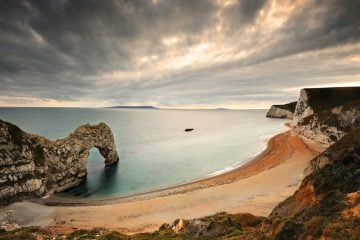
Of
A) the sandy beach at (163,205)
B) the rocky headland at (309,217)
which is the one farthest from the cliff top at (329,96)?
the rocky headland at (309,217)

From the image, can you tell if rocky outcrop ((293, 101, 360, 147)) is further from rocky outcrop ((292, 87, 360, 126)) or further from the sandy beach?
the sandy beach

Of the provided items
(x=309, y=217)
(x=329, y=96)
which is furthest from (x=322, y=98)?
(x=309, y=217)

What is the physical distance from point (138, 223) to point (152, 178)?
20.2 metres

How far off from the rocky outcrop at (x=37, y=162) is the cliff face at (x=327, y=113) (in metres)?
56.4

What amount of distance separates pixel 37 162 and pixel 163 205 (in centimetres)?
2105

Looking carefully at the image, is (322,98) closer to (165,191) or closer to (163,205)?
(165,191)

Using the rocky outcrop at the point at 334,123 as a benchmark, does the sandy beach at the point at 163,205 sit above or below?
below

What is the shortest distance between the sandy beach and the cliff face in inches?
1001

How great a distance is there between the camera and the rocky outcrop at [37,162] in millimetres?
34438

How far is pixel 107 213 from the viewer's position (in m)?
30.9

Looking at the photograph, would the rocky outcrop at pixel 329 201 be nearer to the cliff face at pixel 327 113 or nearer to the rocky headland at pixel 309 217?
the rocky headland at pixel 309 217

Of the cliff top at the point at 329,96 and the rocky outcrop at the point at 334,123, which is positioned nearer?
the rocky outcrop at the point at 334,123

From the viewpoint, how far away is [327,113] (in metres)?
67.4

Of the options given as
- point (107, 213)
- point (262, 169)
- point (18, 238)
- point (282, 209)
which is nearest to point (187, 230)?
point (282, 209)
